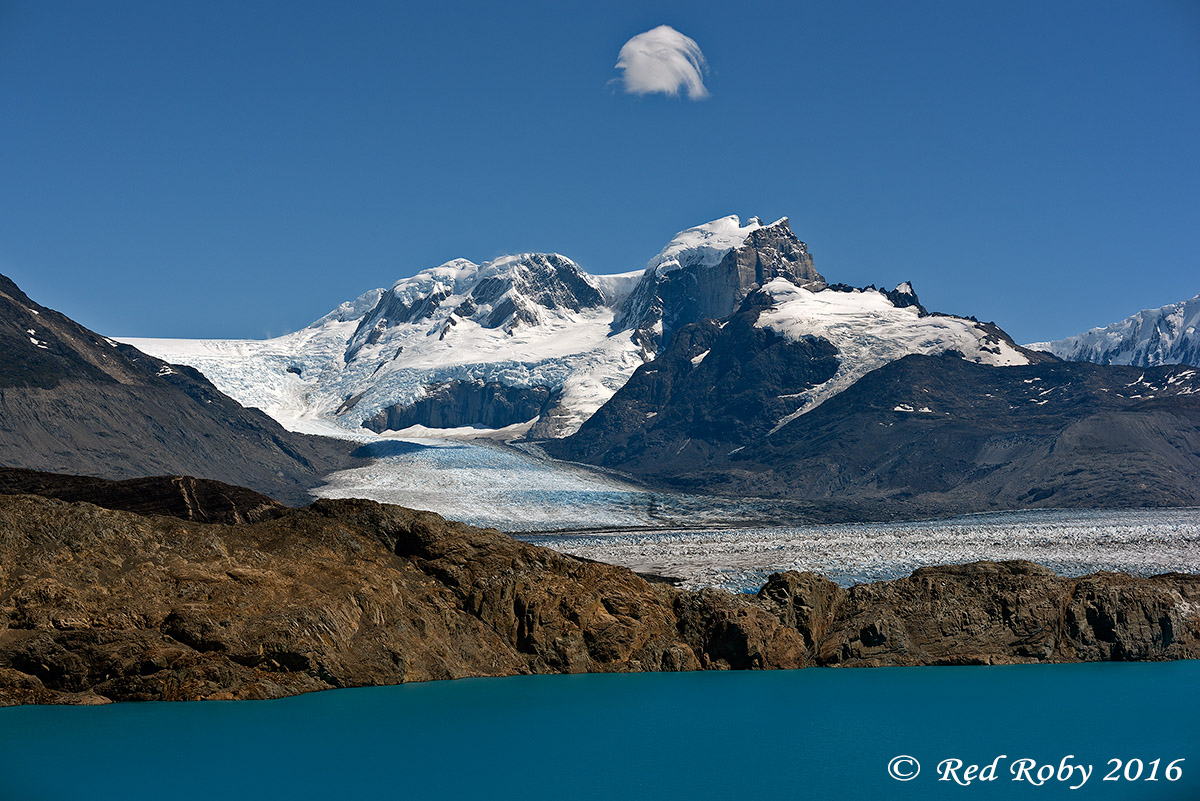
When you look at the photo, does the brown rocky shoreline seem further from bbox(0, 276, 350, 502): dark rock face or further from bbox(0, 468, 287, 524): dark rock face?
bbox(0, 276, 350, 502): dark rock face

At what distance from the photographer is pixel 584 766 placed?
25.3 metres

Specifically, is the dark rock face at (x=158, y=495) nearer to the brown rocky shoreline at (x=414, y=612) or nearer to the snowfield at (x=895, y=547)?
the brown rocky shoreline at (x=414, y=612)

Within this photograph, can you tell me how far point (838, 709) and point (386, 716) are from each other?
443 inches

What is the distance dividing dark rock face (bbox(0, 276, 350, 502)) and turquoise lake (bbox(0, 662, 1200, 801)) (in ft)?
343

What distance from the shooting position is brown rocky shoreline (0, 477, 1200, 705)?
29031 millimetres

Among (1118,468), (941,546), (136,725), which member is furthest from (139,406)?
(136,725)

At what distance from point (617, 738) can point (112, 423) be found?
13028cm

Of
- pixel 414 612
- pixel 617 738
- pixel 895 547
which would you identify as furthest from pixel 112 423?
pixel 617 738

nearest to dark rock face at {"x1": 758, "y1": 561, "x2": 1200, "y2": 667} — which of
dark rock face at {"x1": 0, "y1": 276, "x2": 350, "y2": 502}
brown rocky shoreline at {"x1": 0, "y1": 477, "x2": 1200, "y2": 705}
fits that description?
brown rocky shoreline at {"x1": 0, "y1": 477, "x2": 1200, "y2": 705}

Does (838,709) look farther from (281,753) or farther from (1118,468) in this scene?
(1118,468)

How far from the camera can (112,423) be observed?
471ft

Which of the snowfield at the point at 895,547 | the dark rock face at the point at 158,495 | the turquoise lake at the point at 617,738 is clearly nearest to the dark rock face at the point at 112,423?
the snowfield at the point at 895,547

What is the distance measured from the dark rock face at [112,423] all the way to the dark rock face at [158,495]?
7153 centimetres

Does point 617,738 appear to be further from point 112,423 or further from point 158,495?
point 112,423
